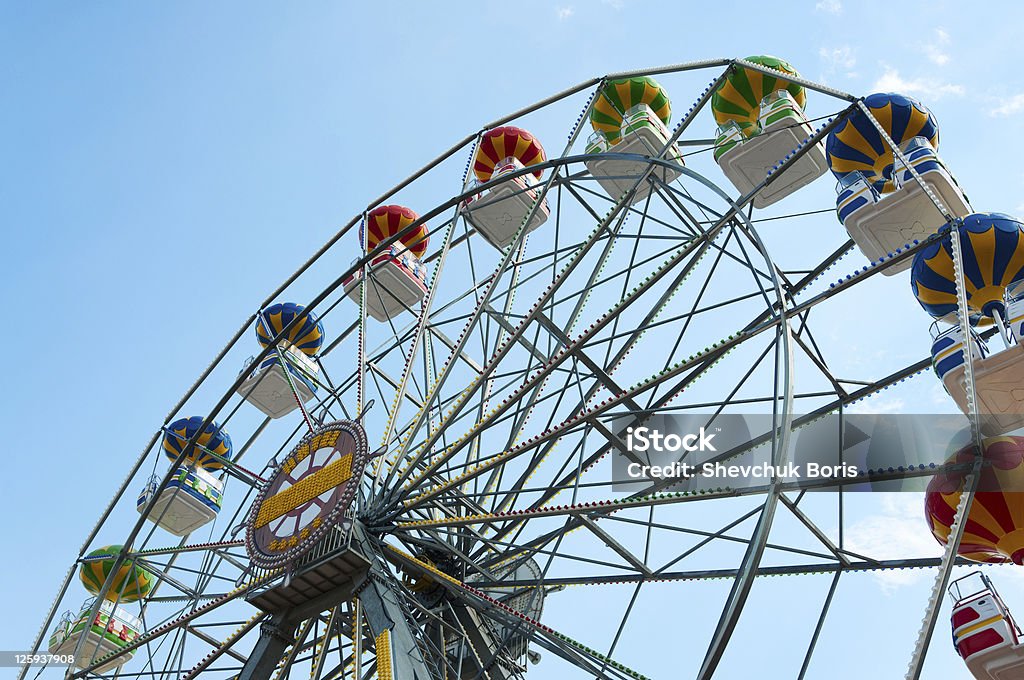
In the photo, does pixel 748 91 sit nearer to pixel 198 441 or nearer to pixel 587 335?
pixel 587 335

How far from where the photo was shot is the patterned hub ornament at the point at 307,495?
1198 cm

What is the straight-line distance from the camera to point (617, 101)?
16.1 meters

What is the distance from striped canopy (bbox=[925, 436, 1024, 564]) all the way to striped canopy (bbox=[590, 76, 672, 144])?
785cm

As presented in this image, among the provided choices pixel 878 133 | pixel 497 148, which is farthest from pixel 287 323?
pixel 878 133

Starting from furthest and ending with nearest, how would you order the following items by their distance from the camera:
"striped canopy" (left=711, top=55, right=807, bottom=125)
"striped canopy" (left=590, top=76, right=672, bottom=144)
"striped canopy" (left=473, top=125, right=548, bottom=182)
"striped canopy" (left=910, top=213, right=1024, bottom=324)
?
"striped canopy" (left=473, top=125, right=548, bottom=182)
"striped canopy" (left=590, top=76, right=672, bottom=144)
"striped canopy" (left=711, top=55, right=807, bottom=125)
"striped canopy" (left=910, top=213, right=1024, bottom=324)

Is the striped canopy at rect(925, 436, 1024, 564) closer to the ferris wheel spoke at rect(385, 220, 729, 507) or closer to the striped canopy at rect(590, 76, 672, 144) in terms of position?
the ferris wheel spoke at rect(385, 220, 729, 507)

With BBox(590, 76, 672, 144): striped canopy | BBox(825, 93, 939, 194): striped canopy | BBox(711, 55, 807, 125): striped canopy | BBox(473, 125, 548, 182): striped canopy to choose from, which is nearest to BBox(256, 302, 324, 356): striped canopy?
BBox(473, 125, 548, 182): striped canopy

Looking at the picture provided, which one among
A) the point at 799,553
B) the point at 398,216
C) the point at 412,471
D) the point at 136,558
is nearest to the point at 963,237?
the point at 799,553

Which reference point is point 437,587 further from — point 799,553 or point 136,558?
point 136,558

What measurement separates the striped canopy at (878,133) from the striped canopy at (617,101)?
14.8ft

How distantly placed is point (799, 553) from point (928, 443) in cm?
175

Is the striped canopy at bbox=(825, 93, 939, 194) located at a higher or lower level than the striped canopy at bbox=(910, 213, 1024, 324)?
higher

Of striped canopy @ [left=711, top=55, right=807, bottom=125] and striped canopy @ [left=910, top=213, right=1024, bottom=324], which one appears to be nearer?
striped canopy @ [left=910, top=213, right=1024, bottom=324]

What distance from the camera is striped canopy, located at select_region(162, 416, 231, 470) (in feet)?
57.6
